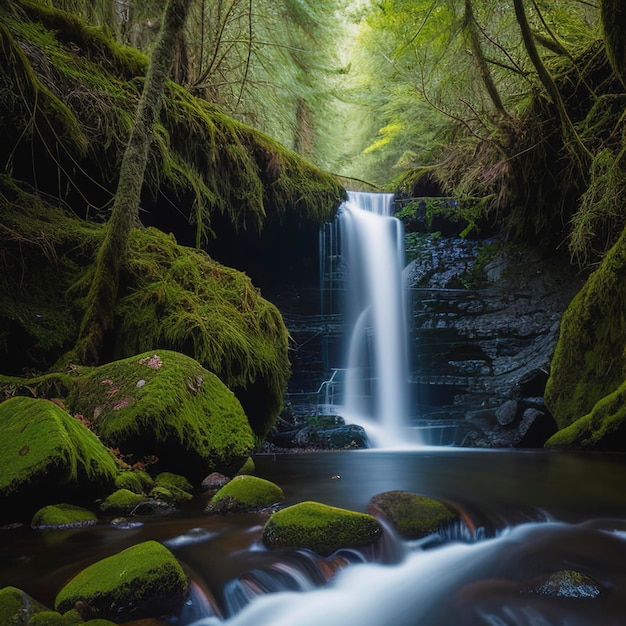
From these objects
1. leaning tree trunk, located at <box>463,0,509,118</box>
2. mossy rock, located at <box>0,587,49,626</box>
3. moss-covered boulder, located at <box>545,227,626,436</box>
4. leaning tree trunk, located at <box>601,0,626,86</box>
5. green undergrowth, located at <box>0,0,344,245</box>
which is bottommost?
mossy rock, located at <box>0,587,49,626</box>

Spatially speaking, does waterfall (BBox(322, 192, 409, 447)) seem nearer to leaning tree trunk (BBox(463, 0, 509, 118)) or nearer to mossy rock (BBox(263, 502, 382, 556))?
leaning tree trunk (BBox(463, 0, 509, 118))

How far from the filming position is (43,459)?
281 cm

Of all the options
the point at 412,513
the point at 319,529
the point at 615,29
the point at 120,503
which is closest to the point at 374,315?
the point at 615,29

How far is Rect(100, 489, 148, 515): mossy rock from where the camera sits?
3211mm

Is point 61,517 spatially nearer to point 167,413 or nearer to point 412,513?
point 167,413

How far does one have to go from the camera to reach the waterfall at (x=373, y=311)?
31.7ft

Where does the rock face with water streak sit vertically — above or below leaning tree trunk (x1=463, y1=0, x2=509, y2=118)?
below

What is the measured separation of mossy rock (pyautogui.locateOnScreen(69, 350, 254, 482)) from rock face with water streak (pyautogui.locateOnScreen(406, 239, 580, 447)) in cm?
512

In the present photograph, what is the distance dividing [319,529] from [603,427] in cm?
431

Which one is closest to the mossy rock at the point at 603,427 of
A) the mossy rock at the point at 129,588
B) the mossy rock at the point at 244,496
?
the mossy rock at the point at 244,496

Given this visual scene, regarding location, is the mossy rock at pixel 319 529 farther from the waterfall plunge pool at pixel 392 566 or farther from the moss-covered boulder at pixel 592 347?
the moss-covered boulder at pixel 592 347

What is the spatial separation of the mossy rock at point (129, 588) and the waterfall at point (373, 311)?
280 inches

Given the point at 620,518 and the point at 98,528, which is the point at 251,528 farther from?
the point at 620,518

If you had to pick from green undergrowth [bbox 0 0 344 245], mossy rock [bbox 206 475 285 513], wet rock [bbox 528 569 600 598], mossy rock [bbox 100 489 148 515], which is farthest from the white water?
wet rock [bbox 528 569 600 598]
